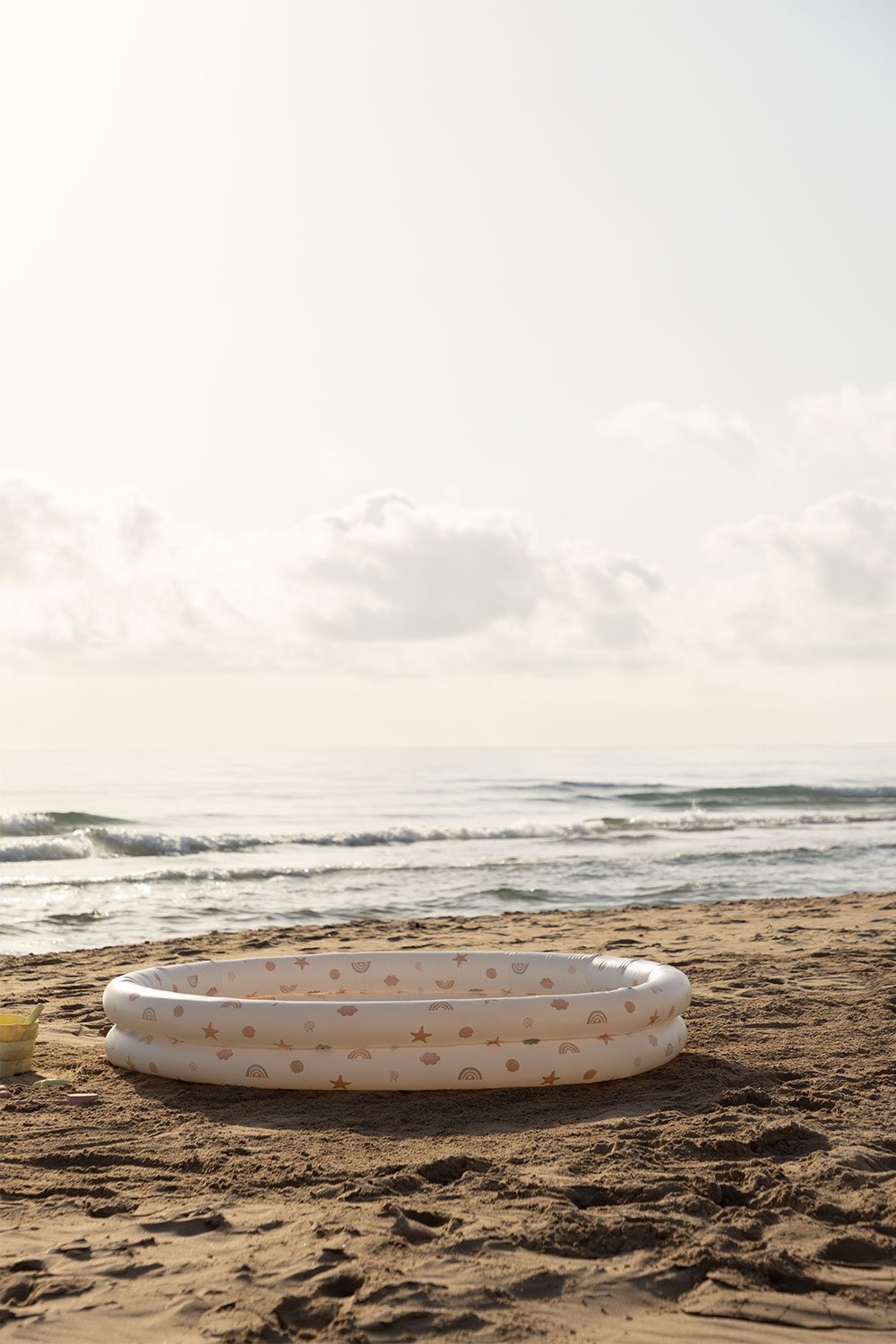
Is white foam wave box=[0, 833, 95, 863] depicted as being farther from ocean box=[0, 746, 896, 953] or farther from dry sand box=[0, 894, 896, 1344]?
dry sand box=[0, 894, 896, 1344]

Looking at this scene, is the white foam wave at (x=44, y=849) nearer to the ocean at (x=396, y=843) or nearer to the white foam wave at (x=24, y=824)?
the ocean at (x=396, y=843)

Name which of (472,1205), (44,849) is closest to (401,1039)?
(472,1205)

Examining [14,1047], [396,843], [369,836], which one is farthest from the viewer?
[369,836]

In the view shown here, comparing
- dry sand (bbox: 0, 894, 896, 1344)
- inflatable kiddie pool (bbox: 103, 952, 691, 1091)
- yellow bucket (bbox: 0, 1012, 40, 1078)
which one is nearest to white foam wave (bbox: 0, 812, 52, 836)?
dry sand (bbox: 0, 894, 896, 1344)

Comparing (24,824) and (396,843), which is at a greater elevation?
(24,824)

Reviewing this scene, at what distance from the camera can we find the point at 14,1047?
5652 mm

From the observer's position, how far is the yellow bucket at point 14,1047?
563cm

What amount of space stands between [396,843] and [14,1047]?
704 inches

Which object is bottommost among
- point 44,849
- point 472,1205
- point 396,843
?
point 396,843

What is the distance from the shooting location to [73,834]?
2289 centimetres

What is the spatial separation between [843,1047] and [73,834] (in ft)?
64.4

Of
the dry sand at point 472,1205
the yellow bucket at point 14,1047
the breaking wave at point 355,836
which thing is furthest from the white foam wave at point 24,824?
the yellow bucket at point 14,1047

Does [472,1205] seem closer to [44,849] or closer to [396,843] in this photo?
[44,849]

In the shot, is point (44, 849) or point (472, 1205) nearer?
point (472, 1205)
